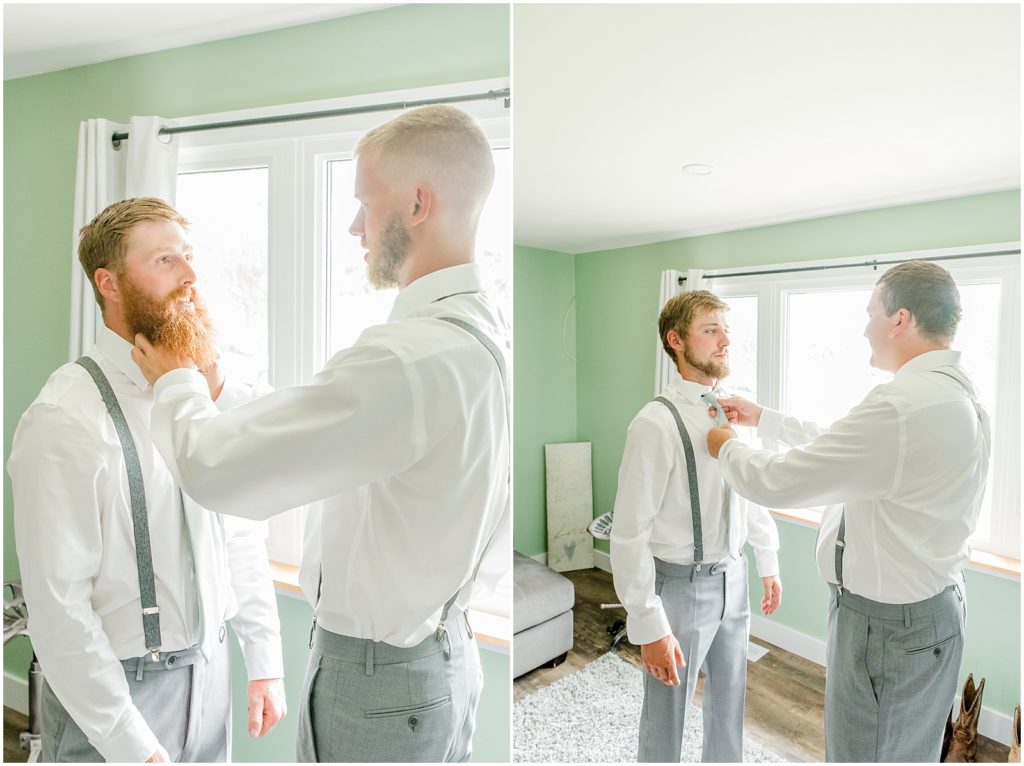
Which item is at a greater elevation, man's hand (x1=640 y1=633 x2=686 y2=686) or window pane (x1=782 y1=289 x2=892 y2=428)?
window pane (x1=782 y1=289 x2=892 y2=428)

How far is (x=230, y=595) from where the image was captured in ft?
3.46

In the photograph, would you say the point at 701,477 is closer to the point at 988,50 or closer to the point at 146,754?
the point at 988,50

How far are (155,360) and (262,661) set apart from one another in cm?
63

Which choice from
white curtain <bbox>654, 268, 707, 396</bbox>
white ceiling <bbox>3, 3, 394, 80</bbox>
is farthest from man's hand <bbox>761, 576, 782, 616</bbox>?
white ceiling <bbox>3, 3, 394, 80</bbox>

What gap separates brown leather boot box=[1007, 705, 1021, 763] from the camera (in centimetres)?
85

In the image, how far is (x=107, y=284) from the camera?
0.96 m

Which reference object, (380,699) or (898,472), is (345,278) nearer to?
(380,699)

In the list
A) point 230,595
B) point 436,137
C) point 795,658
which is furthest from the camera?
point 230,595

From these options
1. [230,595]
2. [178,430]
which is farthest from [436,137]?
[230,595]

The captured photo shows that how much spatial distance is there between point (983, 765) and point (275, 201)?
151 centimetres

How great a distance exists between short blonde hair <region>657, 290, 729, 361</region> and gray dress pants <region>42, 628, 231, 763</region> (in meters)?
0.94

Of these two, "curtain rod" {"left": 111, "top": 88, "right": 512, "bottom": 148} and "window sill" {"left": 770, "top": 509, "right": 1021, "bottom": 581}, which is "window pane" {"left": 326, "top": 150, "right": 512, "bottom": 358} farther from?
"window sill" {"left": 770, "top": 509, "right": 1021, "bottom": 581}

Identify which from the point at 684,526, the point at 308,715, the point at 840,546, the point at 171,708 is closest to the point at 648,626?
the point at 684,526

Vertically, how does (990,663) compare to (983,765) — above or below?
above
